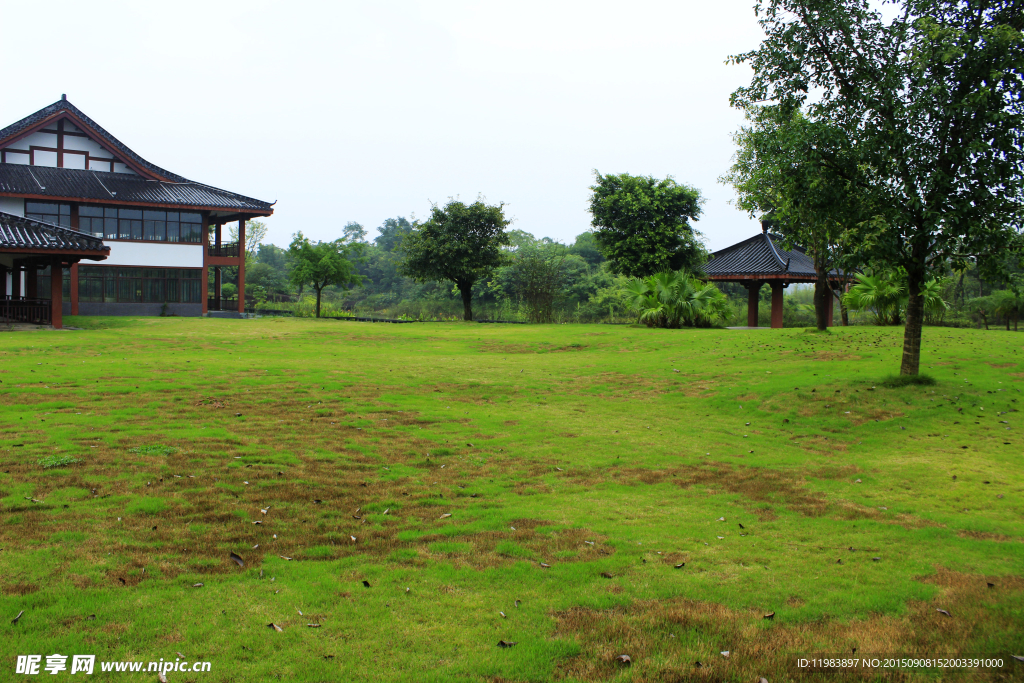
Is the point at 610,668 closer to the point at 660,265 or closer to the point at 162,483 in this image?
the point at 162,483

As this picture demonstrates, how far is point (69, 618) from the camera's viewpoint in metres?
4.25

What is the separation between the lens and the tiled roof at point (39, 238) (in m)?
24.4

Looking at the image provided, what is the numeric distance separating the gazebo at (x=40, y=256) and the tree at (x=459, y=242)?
633 inches

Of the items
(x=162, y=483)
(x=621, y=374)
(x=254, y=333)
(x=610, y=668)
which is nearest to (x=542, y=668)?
(x=610, y=668)

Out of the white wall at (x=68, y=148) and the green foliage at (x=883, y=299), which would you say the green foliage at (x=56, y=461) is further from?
the white wall at (x=68, y=148)

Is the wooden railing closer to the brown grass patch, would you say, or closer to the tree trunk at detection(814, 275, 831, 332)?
the tree trunk at detection(814, 275, 831, 332)

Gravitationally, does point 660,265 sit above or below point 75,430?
above

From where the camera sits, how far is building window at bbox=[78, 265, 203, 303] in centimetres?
3625

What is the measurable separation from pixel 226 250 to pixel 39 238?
1489 cm

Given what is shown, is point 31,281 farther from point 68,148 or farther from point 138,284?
point 68,148

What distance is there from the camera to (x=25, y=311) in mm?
26375

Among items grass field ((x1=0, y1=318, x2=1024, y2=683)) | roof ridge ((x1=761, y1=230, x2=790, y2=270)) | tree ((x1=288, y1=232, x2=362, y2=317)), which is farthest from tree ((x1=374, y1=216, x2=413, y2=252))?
grass field ((x1=0, y1=318, x2=1024, y2=683))

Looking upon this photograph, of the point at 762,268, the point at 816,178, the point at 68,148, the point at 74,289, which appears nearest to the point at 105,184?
the point at 68,148

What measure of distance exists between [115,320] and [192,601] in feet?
98.3
